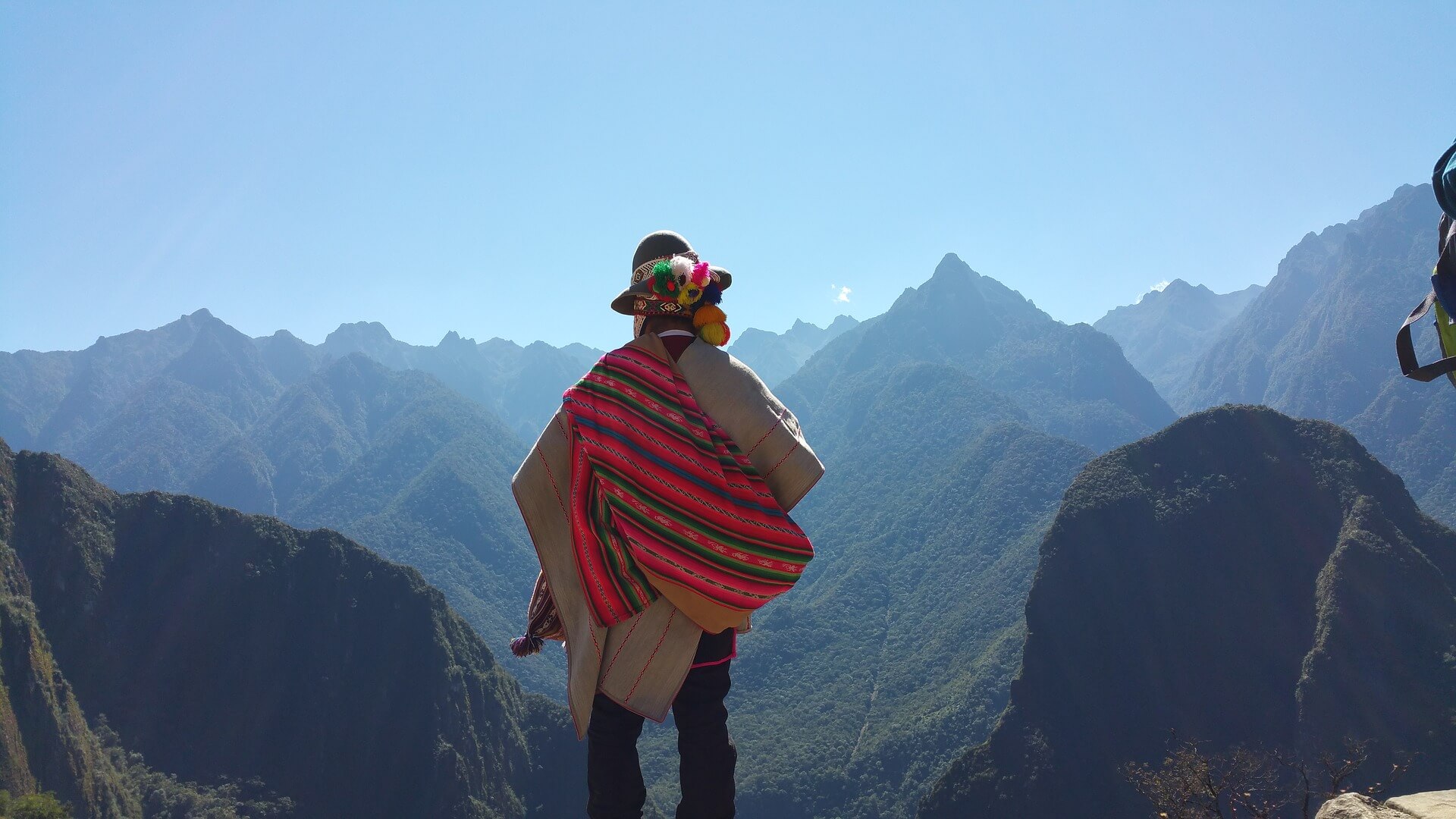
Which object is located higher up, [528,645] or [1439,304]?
[1439,304]

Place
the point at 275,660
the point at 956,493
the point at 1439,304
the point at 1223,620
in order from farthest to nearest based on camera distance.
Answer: the point at 956,493 < the point at 275,660 < the point at 1223,620 < the point at 1439,304

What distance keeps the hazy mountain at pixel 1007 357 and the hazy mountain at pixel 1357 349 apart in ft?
73.4

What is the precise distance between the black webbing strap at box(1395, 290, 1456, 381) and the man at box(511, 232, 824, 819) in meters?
1.76

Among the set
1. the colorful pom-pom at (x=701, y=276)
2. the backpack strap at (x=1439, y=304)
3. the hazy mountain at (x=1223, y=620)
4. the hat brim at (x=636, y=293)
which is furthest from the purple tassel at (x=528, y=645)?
the hazy mountain at (x=1223, y=620)

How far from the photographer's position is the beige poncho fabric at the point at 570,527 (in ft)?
8.35

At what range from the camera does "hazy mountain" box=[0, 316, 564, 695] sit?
105 meters

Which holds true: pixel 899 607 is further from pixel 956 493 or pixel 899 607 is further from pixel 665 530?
pixel 665 530

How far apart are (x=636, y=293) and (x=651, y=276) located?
0.08 metres

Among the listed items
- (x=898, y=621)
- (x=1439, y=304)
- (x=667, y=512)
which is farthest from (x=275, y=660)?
(x=1439, y=304)

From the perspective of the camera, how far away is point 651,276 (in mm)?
2764

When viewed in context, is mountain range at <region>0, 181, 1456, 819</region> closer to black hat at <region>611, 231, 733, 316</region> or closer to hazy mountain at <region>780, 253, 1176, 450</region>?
hazy mountain at <region>780, 253, 1176, 450</region>

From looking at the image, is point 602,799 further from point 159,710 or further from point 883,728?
point 159,710

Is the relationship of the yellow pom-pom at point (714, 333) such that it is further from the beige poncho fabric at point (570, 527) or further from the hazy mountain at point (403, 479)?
the hazy mountain at point (403, 479)

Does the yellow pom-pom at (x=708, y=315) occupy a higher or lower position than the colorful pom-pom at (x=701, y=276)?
lower
